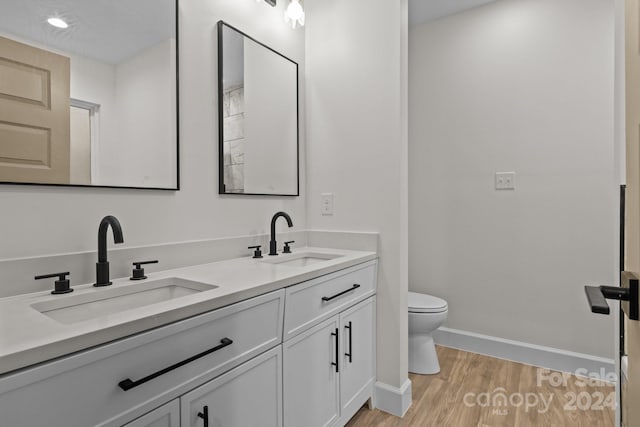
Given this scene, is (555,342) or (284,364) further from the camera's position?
(555,342)

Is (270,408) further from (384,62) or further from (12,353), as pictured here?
(384,62)

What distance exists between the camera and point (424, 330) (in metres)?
2.12

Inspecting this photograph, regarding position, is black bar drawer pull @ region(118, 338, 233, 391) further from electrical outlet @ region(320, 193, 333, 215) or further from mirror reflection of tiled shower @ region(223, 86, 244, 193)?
electrical outlet @ region(320, 193, 333, 215)

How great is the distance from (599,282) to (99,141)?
2.71m

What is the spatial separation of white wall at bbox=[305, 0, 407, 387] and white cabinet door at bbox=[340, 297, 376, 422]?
86mm

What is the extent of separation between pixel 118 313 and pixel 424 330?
1832 millimetres

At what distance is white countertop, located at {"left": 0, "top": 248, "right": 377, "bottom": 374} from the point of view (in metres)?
0.61

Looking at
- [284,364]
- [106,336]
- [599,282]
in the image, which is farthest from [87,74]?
[599,282]

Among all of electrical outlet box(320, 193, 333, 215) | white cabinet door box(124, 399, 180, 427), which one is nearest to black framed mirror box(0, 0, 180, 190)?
white cabinet door box(124, 399, 180, 427)

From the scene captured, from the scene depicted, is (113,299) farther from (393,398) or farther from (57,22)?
(393,398)

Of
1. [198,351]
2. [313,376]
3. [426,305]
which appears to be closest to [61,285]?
[198,351]

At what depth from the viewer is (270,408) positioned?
1103mm

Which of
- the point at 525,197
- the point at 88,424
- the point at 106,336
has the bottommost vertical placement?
the point at 88,424

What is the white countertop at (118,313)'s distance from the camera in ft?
2.00
